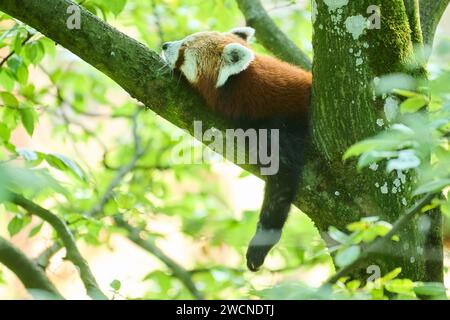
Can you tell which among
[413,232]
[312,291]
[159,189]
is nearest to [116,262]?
[159,189]

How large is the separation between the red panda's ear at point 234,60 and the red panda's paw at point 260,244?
75 cm

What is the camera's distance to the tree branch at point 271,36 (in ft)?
11.7

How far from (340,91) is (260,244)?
908mm

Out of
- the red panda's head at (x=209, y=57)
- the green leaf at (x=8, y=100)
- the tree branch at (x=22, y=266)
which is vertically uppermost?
the red panda's head at (x=209, y=57)

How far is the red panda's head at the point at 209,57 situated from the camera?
2971 millimetres

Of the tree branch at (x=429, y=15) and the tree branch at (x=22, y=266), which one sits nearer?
the tree branch at (x=22, y=266)

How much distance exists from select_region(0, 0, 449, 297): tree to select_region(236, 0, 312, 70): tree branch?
1.18m

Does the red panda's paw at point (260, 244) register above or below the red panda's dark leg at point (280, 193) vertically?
below

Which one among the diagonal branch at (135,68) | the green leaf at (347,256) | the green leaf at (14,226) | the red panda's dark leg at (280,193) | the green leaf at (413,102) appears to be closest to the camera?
the green leaf at (347,256)

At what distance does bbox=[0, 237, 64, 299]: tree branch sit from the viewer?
105 inches

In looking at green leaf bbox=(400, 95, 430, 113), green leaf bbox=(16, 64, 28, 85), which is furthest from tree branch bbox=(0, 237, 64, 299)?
green leaf bbox=(400, 95, 430, 113)

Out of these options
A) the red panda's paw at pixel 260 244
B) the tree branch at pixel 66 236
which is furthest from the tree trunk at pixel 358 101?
the tree branch at pixel 66 236

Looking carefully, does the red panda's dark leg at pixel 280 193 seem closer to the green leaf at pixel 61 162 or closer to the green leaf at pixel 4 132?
the green leaf at pixel 61 162

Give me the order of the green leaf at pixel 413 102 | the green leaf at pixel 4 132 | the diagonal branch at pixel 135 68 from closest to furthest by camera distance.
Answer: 1. the green leaf at pixel 413 102
2. the diagonal branch at pixel 135 68
3. the green leaf at pixel 4 132
